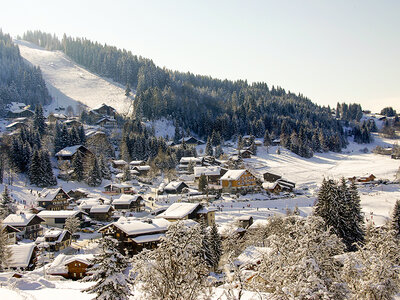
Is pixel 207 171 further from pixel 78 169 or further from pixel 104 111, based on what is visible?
pixel 104 111

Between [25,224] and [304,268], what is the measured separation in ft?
141

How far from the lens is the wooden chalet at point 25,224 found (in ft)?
145

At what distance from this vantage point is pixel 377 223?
166ft

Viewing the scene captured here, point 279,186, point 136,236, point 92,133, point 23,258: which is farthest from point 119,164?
point 23,258

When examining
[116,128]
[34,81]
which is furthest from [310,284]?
[34,81]

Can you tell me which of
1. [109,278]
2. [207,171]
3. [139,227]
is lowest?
[139,227]

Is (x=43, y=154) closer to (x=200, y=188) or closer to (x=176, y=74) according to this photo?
(x=200, y=188)

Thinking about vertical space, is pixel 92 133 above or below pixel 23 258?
above

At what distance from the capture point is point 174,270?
1181 centimetres

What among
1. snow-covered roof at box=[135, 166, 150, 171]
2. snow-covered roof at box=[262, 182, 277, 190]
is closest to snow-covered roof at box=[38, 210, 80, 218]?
snow-covered roof at box=[135, 166, 150, 171]

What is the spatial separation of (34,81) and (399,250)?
150693 millimetres

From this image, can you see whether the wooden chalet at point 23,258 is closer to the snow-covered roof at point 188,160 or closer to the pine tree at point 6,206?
the pine tree at point 6,206

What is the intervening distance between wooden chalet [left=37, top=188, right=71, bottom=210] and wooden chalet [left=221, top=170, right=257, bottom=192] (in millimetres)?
32234

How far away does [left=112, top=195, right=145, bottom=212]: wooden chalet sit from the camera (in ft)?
187
